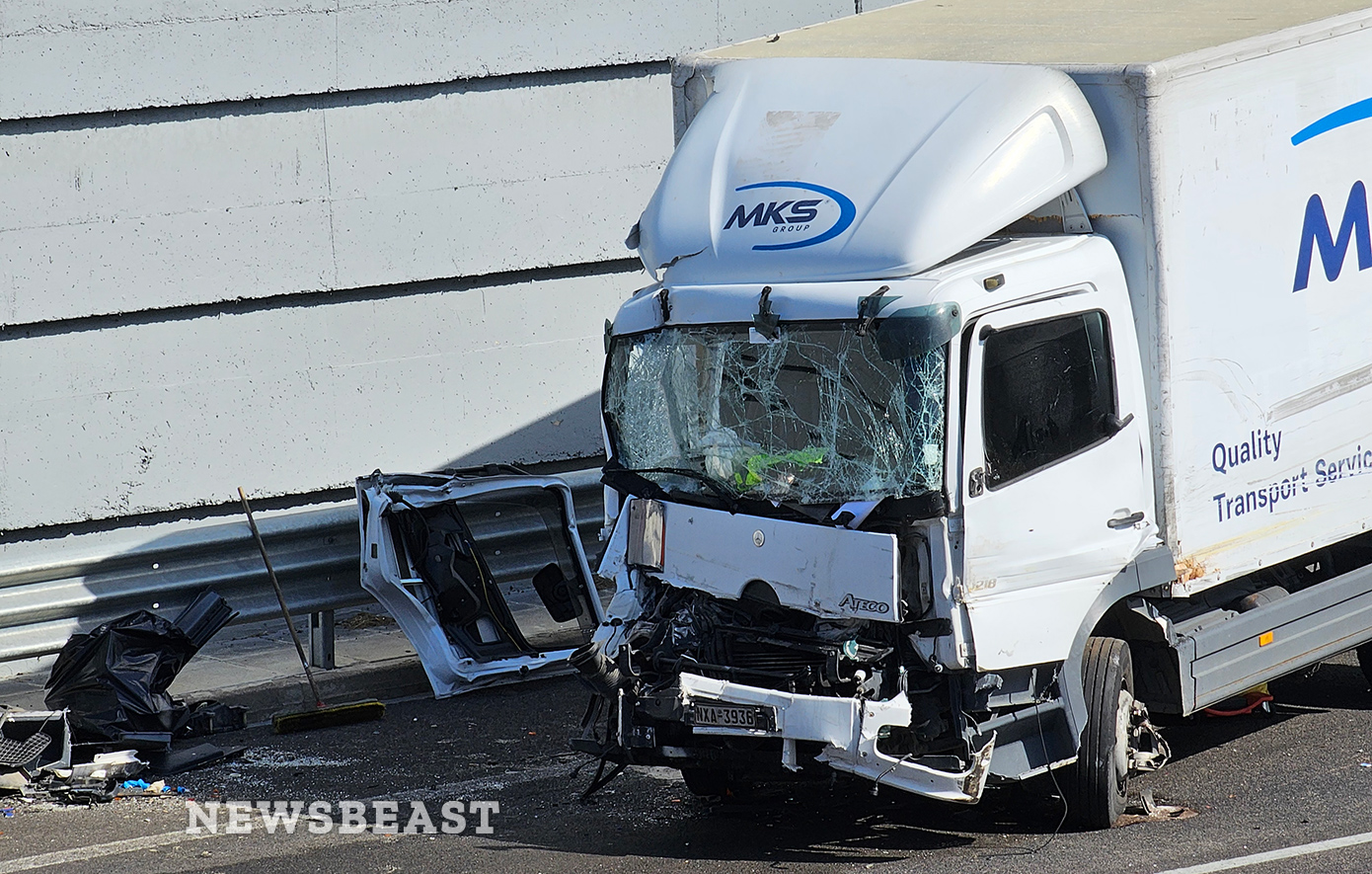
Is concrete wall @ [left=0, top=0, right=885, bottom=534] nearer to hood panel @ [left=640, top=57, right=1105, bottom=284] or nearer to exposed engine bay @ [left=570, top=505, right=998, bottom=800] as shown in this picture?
hood panel @ [left=640, top=57, right=1105, bottom=284]

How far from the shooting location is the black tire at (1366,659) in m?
8.41

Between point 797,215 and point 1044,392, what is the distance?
1.24 m

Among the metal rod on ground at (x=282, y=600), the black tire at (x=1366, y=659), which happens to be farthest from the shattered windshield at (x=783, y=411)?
the black tire at (x=1366, y=659)

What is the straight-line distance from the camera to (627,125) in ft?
38.3

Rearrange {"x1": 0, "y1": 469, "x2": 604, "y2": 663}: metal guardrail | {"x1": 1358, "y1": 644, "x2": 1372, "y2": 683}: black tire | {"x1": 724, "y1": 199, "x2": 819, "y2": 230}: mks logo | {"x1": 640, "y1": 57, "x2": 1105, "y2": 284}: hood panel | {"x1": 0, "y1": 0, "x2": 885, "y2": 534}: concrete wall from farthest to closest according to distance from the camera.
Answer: {"x1": 0, "y1": 0, "x2": 885, "y2": 534}: concrete wall → {"x1": 0, "y1": 469, "x2": 604, "y2": 663}: metal guardrail → {"x1": 1358, "y1": 644, "x2": 1372, "y2": 683}: black tire → {"x1": 724, "y1": 199, "x2": 819, "y2": 230}: mks logo → {"x1": 640, "y1": 57, "x2": 1105, "y2": 284}: hood panel

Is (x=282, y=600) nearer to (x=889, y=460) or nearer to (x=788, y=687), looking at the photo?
(x=788, y=687)

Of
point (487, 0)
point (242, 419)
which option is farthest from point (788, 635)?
point (487, 0)

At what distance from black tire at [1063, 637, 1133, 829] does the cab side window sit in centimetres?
93

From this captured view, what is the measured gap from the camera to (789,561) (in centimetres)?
636

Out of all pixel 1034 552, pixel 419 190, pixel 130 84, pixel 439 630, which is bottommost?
pixel 439 630

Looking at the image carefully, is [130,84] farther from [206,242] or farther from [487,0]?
[487,0]

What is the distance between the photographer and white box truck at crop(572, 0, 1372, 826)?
6.22 m

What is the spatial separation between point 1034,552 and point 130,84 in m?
6.96

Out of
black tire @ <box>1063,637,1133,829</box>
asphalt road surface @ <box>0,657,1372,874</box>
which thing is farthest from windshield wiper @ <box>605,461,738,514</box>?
black tire @ <box>1063,637,1133,829</box>
